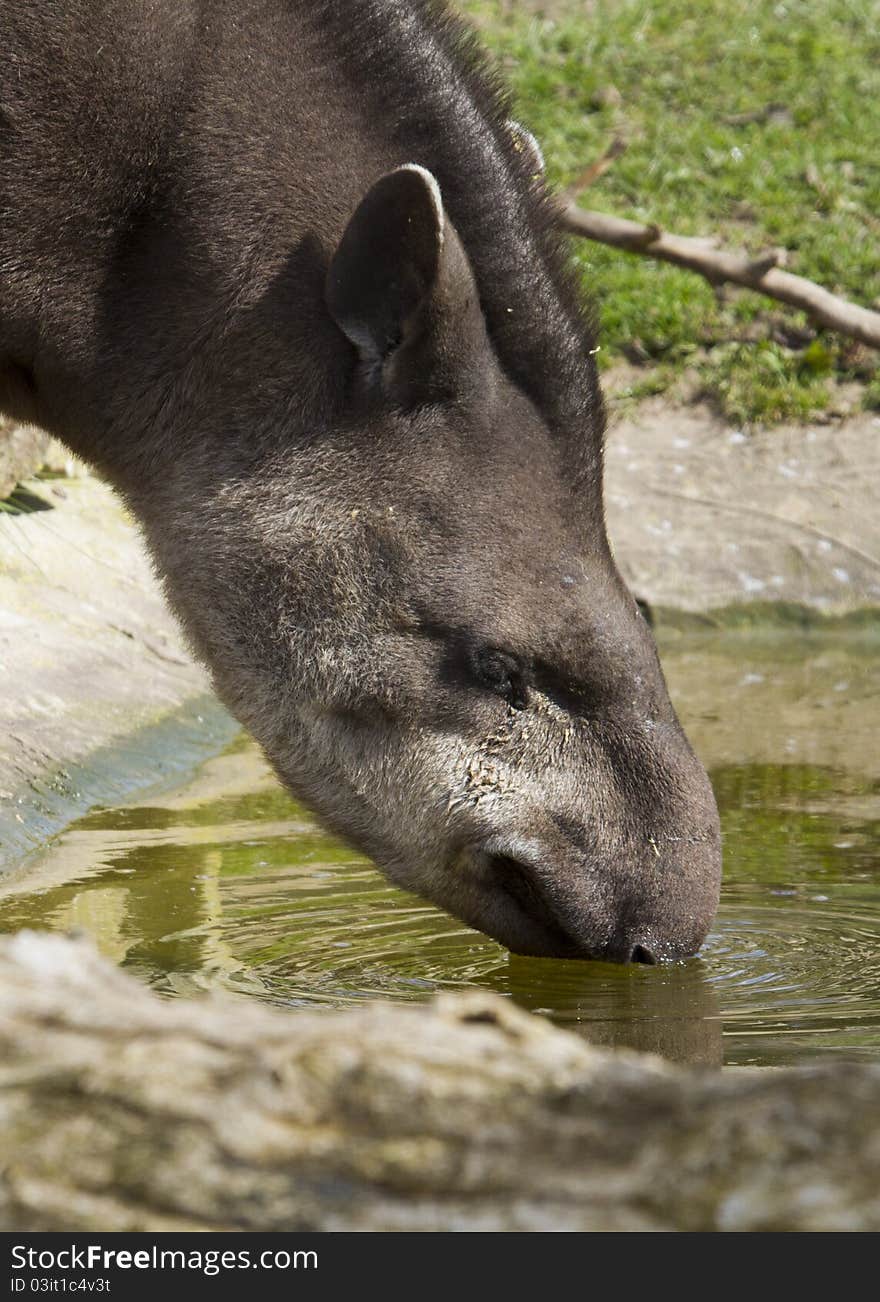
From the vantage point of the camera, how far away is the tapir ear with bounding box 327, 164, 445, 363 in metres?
4.15

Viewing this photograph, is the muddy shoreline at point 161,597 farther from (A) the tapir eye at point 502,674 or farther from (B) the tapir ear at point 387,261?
(B) the tapir ear at point 387,261

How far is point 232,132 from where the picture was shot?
445 cm

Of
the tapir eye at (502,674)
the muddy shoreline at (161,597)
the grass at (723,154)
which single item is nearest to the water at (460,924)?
the muddy shoreline at (161,597)

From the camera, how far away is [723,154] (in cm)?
1515

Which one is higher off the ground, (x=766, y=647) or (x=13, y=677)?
(x=13, y=677)

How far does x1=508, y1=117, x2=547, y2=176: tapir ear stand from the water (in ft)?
6.31

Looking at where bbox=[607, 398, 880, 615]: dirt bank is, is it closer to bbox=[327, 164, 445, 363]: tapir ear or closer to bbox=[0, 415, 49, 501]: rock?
bbox=[0, 415, 49, 501]: rock

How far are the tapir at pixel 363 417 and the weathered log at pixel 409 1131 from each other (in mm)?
2282

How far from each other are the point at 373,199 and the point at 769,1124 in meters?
2.63

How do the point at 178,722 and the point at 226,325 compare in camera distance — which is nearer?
the point at 226,325

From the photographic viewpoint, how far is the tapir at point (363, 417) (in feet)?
14.5
